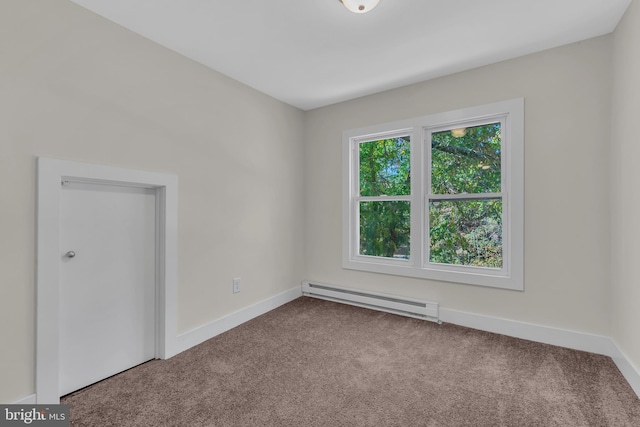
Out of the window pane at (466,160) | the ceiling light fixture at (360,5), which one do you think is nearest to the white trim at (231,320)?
the window pane at (466,160)

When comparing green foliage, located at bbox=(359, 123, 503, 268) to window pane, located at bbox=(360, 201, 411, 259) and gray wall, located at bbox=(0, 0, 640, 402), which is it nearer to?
window pane, located at bbox=(360, 201, 411, 259)

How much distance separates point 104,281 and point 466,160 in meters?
3.20

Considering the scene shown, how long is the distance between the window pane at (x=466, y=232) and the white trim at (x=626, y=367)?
924 mm

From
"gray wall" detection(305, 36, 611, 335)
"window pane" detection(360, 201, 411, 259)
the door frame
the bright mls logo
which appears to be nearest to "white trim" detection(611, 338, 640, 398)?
"gray wall" detection(305, 36, 611, 335)

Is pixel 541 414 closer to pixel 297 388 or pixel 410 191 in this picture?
pixel 297 388

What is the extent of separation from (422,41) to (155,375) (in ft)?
10.3

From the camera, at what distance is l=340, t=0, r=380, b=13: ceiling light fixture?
5.73ft

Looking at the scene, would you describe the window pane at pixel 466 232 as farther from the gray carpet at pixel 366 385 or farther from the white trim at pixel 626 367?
the white trim at pixel 626 367

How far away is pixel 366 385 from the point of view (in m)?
1.89

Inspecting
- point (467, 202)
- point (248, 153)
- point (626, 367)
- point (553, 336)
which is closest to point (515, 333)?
point (553, 336)

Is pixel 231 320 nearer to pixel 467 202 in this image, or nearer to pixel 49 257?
pixel 49 257

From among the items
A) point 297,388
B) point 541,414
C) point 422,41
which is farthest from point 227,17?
point 541,414

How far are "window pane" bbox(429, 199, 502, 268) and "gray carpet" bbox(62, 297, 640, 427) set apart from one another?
2.27ft

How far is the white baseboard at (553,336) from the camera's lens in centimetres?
191
